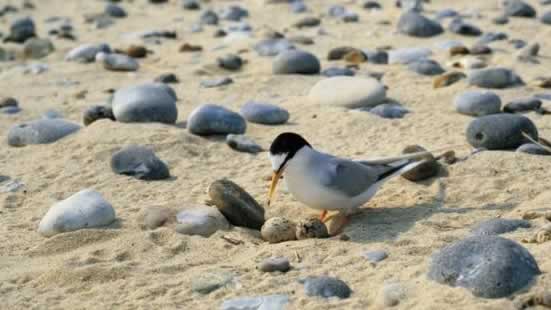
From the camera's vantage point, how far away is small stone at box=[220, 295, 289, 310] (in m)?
3.39

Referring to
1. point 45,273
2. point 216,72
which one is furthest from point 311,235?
point 216,72

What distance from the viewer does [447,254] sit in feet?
11.4

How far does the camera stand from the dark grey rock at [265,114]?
20.8 ft

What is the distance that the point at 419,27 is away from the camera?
30.5 feet

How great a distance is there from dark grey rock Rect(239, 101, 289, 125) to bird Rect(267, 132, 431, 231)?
193 cm

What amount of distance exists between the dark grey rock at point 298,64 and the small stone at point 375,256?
13.3ft

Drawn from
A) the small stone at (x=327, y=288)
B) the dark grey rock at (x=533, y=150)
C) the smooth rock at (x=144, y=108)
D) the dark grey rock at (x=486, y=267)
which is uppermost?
the dark grey rock at (x=486, y=267)

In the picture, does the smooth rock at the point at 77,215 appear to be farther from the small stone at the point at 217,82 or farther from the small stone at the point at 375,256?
the small stone at the point at 217,82

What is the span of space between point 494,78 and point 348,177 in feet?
9.50

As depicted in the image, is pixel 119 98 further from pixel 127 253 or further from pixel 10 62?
pixel 10 62

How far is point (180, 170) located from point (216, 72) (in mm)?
2988

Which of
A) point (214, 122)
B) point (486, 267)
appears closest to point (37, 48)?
point (214, 122)

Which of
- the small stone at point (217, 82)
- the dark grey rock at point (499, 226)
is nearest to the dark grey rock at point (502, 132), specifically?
the dark grey rock at point (499, 226)

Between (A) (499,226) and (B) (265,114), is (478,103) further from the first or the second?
(A) (499,226)
